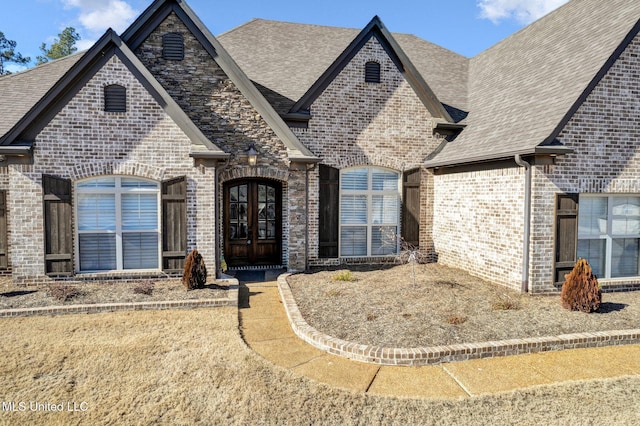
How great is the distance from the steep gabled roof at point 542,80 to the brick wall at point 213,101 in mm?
4766

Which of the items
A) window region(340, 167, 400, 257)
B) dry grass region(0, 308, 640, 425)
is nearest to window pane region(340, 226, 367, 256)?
window region(340, 167, 400, 257)

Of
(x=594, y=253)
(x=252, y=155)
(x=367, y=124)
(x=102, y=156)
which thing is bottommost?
(x=594, y=253)

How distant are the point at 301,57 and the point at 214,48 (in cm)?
420

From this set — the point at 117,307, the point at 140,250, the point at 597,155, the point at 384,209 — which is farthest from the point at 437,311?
the point at 140,250

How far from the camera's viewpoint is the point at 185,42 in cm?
1009

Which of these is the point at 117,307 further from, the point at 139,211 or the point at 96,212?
the point at 96,212

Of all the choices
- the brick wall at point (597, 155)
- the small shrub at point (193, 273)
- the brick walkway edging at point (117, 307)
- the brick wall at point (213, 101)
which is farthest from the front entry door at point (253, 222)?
the brick wall at point (597, 155)

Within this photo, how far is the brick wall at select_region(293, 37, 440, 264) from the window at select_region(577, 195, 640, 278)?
4.03m

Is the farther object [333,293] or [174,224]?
[174,224]

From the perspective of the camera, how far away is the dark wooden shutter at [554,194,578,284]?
846 centimetres

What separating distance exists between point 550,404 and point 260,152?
812 centimetres

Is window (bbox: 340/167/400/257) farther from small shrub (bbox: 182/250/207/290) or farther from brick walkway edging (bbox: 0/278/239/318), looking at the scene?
brick walkway edging (bbox: 0/278/239/318)

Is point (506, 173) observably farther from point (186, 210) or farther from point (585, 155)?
point (186, 210)

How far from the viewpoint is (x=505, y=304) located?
7.35m
